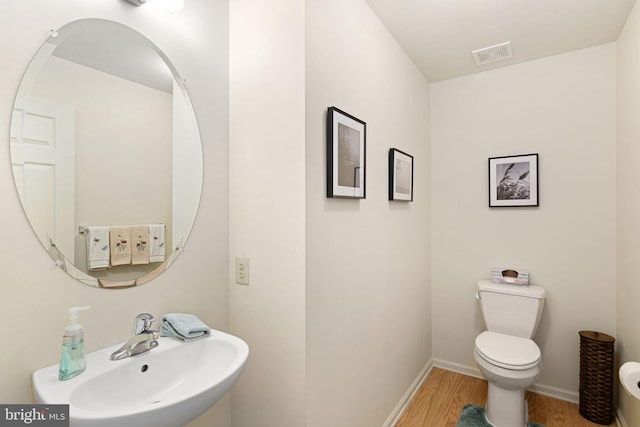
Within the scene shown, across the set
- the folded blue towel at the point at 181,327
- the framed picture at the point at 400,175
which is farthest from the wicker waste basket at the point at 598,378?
the folded blue towel at the point at 181,327

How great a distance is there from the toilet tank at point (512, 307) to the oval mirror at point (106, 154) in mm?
2153

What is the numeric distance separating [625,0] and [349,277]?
2.13 metres

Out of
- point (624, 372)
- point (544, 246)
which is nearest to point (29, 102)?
point (624, 372)

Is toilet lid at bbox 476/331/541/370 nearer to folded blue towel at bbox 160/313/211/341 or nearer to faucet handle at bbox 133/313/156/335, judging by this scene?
folded blue towel at bbox 160/313/211/341

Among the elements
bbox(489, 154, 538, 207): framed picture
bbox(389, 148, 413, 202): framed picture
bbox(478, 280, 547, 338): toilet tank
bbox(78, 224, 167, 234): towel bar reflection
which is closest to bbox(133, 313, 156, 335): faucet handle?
bbox(78, 224, 167, 234): towel bar reflection

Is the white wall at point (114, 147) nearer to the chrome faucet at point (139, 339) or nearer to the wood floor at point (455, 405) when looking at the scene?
the chrome faucet at point (139, 339)

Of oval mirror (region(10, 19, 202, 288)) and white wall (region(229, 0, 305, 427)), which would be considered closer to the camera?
oval mirror (region(10, 19, 202, 288))

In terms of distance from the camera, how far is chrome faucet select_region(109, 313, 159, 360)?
1.08 meters

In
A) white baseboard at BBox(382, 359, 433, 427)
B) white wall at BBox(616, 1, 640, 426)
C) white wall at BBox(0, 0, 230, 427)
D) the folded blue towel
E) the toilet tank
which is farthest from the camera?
the toilet tank

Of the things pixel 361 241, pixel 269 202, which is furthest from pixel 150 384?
pixel 361 241

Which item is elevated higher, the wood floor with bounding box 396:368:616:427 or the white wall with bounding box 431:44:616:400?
the white wall with bounding box 431:44:616:400

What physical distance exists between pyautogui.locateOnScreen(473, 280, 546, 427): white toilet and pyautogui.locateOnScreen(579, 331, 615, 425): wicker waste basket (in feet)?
1.04

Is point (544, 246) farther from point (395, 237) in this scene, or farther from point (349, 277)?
point (349, 277)

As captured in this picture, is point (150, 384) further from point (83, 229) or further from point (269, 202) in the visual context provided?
point (269, 202)
